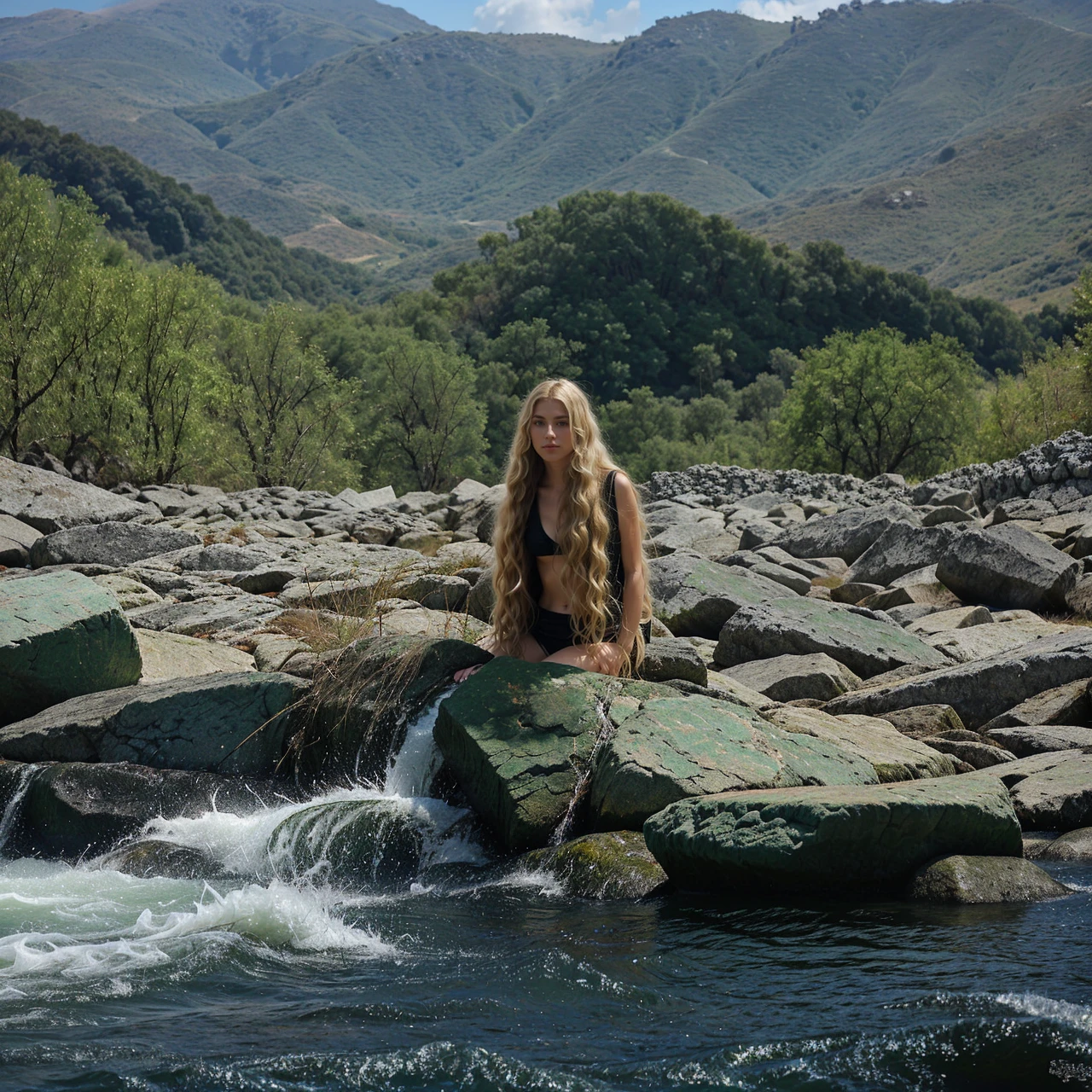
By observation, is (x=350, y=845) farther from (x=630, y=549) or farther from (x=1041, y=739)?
(x=1041, y=739)

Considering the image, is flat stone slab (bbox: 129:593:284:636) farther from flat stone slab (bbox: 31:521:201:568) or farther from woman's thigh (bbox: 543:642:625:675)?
woman's thigh (bbox: 543:642:625:675)

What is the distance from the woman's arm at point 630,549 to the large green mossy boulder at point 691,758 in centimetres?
50

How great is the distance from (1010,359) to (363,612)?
9201 cm

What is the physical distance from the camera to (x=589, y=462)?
631 centimetres

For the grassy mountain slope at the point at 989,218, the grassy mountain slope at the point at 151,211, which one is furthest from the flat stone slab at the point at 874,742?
the grassy mountain slope at the point at 989,218

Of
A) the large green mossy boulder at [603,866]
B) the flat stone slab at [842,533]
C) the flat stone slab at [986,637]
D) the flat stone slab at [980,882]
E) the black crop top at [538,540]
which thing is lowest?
the large green mossy boulder at [603,866]

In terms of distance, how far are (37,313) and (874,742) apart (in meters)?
22.9

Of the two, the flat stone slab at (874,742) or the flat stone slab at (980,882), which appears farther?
the flat stone slab at (874,742)

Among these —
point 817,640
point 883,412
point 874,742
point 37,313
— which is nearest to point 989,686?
point 817,640

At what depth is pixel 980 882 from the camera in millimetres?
4945

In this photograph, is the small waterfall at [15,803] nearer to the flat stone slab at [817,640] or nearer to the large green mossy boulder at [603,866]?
the large green mossy boulder at [603,866]

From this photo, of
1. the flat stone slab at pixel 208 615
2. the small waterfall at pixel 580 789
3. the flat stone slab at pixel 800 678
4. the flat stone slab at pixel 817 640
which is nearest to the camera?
the small waterfall at pixel 580 789

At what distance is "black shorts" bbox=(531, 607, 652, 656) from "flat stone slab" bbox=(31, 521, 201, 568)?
8.61 m

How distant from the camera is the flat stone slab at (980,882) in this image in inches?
193
